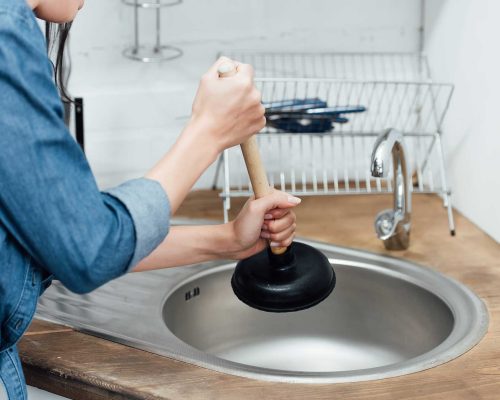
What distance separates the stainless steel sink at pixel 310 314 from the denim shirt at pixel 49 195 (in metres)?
0.48

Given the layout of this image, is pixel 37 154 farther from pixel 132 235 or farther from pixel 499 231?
pixel 499 231

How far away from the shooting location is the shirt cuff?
69cm

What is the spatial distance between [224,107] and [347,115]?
37.2 inches

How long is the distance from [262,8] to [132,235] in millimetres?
1068

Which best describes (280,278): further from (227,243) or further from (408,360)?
(408,360)

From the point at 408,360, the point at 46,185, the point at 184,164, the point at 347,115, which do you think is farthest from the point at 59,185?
the point at 347,115

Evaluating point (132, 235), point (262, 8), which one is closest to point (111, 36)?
point (262, 8)

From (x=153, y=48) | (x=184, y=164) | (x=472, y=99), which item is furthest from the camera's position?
(x=153, y=48)

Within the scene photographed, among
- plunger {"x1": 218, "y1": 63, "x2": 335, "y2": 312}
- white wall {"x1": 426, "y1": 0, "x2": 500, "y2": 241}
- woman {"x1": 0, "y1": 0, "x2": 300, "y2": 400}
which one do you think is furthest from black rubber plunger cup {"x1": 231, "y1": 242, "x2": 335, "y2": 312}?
white wall {"x1": 426, "y1": 0, "x2": 500, "y2": 241}

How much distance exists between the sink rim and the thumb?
0.68 ft

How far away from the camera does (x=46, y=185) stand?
0.62 meters

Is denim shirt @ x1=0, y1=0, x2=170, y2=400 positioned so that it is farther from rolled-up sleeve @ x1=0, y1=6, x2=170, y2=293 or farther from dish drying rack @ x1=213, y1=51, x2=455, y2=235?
dish drying rack @ x1=213, y1=51, x2=455, y2=235

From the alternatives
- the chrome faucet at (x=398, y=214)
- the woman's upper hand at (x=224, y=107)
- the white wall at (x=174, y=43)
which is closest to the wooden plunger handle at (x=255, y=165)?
the woman's upper hand at (x=224, y=107)

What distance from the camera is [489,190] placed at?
1.44 metres
